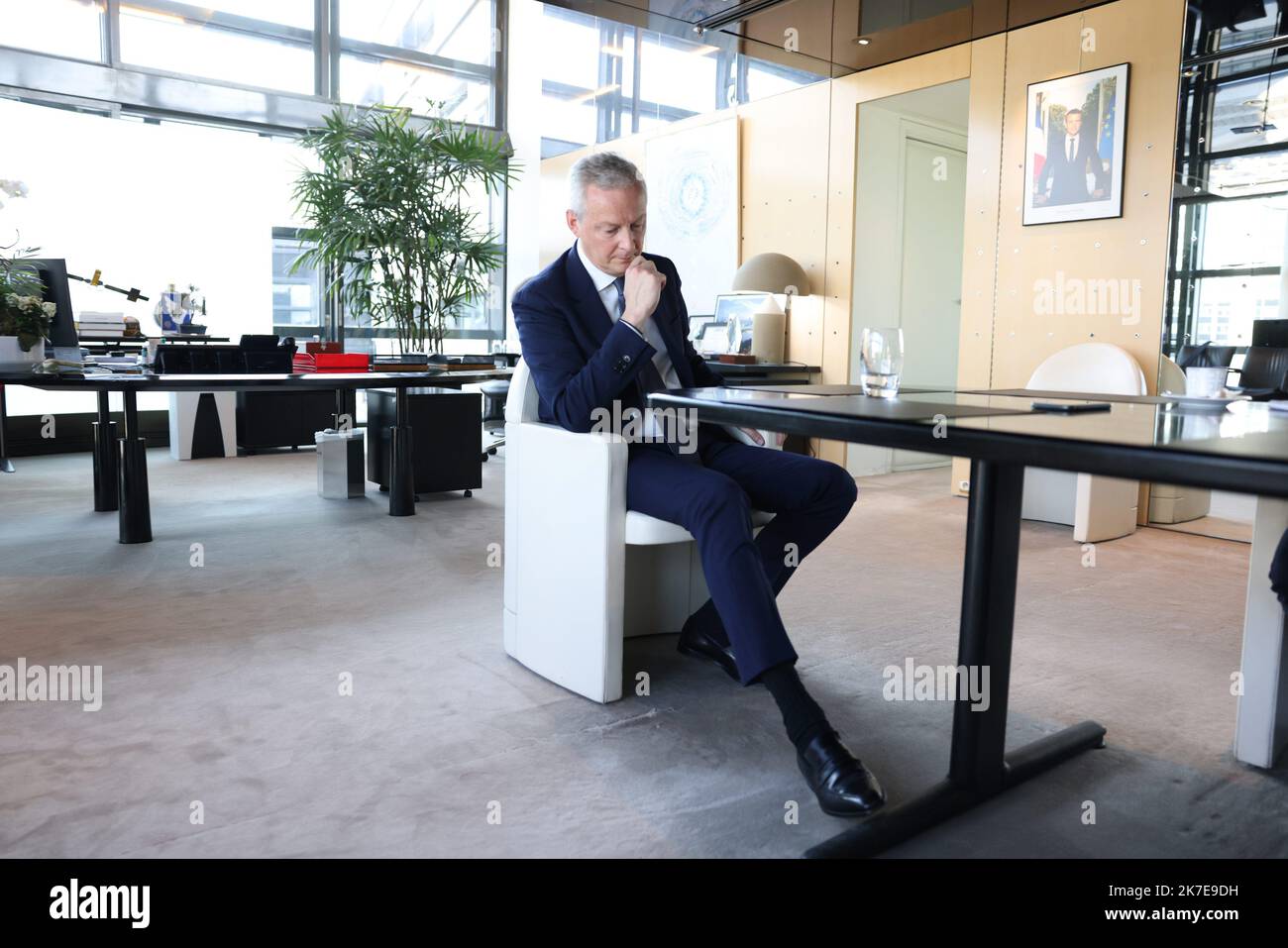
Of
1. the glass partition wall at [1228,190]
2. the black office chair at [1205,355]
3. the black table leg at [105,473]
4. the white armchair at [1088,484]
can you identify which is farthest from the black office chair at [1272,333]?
the black table leg at [105,473]

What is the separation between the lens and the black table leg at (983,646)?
1.68 metres

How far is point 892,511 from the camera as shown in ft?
16.4

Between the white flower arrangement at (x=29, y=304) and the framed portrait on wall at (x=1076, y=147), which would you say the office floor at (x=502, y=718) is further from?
the framed portrait on wall at (x=1076, y=147)

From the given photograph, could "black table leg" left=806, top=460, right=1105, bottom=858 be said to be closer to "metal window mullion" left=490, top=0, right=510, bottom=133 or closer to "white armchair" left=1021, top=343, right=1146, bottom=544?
"white armchair" left=1021, top=343, right=1146, bottom=544

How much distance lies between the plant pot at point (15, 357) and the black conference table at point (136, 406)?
0.07 meters

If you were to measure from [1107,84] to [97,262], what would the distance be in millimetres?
6590

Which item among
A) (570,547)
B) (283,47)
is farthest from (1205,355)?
(283,47)

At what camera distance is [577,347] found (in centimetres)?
229

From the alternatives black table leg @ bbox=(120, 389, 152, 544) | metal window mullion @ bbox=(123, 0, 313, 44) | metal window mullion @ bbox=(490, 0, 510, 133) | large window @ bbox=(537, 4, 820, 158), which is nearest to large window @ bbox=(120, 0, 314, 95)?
metal window mullion @ bbox=(123, 0, 313, 44)

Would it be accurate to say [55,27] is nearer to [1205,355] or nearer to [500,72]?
[500,72]

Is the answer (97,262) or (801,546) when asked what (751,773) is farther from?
(97,262)
